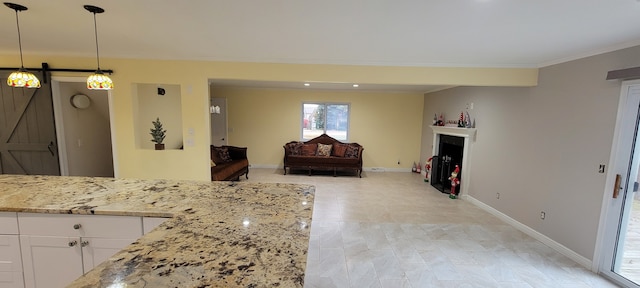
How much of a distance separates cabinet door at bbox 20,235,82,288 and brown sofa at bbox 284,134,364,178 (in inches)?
195

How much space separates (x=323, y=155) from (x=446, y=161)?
9.60 ft

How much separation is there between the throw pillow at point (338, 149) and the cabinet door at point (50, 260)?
18.6 feet

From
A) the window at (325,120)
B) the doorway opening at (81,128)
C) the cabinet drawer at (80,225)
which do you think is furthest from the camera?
the window at (325,120)

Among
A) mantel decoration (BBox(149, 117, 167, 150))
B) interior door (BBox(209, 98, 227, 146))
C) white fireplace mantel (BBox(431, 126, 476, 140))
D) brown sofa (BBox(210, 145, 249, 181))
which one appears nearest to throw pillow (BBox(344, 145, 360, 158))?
white fireplace mantel (BBox(431, 126, 476, 140))

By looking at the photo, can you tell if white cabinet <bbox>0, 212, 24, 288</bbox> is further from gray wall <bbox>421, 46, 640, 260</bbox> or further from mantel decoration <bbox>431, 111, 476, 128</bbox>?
mantel decoration <bbox>431, 111, 476, 128</bbox>

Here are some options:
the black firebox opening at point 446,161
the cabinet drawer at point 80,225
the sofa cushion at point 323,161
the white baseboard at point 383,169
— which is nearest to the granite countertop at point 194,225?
the cabinet drawer at point 80,225

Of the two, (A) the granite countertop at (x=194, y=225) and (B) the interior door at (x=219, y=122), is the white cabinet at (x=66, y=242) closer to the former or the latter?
(A) the granite countertop at (x=194, y=225)

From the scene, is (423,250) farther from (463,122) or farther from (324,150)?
(324,150)

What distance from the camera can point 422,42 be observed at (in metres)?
2.56

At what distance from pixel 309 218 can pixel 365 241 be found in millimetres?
1975

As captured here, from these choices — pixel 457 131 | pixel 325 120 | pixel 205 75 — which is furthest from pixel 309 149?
pixel 205 75

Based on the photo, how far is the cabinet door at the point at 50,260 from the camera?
62.4 inches

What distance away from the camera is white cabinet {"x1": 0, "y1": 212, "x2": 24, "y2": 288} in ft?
5.17

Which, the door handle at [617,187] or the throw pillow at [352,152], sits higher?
the door handle at [617,187]
